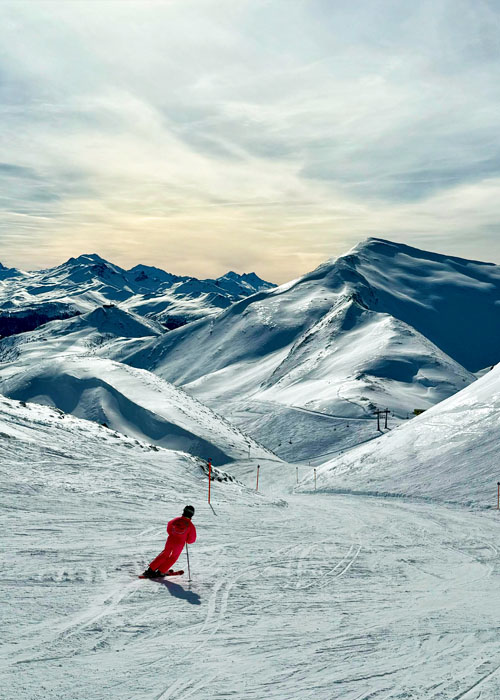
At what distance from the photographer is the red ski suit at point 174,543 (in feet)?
33.7

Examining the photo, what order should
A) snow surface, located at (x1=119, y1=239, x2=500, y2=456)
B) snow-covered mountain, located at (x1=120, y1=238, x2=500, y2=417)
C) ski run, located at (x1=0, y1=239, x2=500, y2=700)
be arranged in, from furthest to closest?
snow-covered mountain, located at (x1=120, y1=238, x2=500, y2=417) → snow surface, located at (x1=119, y1=239, x2=500, y2=456) → ski run, located at (x1=0, y1=239, x2=500, y2=700)

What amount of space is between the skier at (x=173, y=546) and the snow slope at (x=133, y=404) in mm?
34876

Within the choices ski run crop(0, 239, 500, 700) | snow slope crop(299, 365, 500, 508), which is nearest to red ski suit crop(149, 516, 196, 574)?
ski run crop(0, 239, 500, 700)

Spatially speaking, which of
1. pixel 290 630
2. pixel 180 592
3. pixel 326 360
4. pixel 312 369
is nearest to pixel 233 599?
pixel 180 592

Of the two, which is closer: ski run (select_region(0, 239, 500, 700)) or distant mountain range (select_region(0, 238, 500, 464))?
ski run (select_region(0, 239, 500, 700))

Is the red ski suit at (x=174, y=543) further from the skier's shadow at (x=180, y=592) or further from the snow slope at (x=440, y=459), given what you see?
the snow slope at (x=440, y=459)

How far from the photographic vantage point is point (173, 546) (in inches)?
407

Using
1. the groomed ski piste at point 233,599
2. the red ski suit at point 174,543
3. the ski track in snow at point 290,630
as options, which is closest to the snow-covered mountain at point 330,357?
the groomed ski piste at point 233,599

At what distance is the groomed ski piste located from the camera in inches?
260

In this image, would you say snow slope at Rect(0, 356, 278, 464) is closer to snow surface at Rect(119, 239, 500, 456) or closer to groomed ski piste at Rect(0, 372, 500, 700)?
snow surface at Rect(119, 239, 500, 456)

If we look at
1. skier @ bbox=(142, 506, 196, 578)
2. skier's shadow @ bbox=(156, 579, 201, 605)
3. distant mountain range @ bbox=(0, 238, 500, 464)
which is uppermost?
distant mountain range @ bbox=(0, 238, 500, 464)

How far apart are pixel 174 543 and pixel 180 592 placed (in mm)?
1033

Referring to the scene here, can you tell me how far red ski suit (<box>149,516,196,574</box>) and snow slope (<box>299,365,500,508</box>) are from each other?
16.1 m

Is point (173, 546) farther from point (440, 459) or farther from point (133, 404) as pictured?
point (133, 404)
